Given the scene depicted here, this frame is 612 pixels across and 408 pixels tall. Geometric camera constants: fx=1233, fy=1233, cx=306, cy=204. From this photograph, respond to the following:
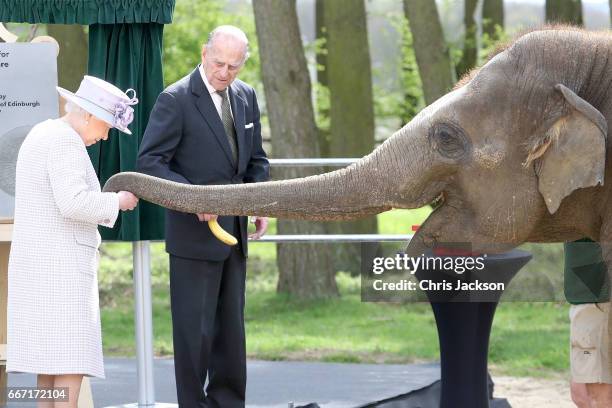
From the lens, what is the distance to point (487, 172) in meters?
4.55

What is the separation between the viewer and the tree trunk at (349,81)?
16031 millimetres

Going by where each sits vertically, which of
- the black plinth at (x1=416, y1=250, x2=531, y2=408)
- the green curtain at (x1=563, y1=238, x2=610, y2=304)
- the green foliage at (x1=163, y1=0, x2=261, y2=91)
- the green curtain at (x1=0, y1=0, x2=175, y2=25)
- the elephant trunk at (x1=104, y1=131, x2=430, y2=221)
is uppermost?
the green foliage at (x1=163, y1=0, x2=261, y2=91)

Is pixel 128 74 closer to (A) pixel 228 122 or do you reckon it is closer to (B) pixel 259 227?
(A) pixel 228 122

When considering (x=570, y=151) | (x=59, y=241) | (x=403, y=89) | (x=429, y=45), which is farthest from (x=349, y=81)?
(x=570, y=151)

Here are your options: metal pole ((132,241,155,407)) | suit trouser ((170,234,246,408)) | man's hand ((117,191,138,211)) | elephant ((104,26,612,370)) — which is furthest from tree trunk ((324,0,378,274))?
elephant ((104,26,612,370))

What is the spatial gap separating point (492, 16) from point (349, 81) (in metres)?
5.42

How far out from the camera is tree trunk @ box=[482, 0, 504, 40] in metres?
20.4

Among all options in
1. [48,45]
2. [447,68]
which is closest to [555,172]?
[48,45]

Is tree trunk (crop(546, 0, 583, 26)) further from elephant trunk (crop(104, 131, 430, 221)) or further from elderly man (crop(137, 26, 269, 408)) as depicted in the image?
elephant trunk (crop(104, 131, 430, 221))

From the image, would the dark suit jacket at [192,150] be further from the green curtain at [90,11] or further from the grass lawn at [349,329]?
the grass lawn at [349,329]

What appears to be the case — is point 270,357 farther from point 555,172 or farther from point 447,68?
point 555,172

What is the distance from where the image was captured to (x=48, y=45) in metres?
7.25

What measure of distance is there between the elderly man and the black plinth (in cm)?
119

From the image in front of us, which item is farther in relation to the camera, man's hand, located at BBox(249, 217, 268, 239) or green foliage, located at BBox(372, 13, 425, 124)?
green foliage, located at BBox(372, 13, 425, 124)
